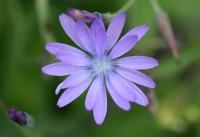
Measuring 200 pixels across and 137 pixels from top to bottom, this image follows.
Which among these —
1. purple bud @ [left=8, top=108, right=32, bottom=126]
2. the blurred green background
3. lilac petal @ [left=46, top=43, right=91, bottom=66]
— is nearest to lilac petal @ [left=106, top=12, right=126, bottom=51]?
lilac petal @ [left=46, top=43, right=91, bottom=66]

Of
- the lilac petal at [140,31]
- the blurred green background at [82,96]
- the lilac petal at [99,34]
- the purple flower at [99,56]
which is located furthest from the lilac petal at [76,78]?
the blurred green background at [82,96]

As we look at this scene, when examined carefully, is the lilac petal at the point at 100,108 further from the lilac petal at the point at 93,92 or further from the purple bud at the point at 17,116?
the purple bud at the point at 17,116

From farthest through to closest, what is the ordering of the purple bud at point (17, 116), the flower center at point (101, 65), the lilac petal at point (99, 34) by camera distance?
1. the flower center at point (101, 65)
2. the purple bud at point (17, 116)
3. the lilac petal at point (99, 34)

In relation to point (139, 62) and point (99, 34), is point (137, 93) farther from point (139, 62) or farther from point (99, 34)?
point (99, 34)

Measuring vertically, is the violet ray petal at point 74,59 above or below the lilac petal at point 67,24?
below

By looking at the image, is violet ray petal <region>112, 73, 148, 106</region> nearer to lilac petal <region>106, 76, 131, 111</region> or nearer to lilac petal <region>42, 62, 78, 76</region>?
lilac petal <region>106, 76, 131, 111</region>

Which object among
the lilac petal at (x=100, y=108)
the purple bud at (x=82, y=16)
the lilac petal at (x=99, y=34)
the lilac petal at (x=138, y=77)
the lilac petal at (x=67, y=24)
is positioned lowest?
the lilac petal at (x=100, y=108)

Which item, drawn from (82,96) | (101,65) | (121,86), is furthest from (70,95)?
(82,96)
